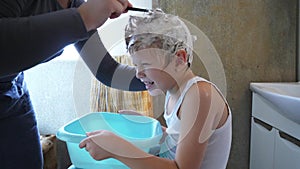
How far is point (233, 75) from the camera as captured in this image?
5.77 feet

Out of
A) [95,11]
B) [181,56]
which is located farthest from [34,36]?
[181,56]

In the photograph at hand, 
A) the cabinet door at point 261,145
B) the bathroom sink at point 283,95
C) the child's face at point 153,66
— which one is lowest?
the cabinet door at point 261,145

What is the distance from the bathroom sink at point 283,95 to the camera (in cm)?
115

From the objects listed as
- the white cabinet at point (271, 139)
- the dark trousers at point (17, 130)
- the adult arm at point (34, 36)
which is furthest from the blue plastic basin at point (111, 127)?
the white cabinet at point (271, 139)

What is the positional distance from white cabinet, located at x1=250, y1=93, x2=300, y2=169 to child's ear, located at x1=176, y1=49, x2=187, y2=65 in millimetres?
679

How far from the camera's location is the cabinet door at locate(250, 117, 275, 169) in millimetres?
1513

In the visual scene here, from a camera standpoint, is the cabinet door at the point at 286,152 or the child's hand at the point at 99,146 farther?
the cabinet door at the point at 286,152

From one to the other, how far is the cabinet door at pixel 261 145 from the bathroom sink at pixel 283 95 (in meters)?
0.18

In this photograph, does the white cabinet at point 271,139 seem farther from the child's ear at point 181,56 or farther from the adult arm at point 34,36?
the adult arm at point 34,36

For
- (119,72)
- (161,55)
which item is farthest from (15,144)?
(161,55)

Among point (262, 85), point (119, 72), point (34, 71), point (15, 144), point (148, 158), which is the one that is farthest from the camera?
point (34, 71)

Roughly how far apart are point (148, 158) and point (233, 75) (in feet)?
3.82

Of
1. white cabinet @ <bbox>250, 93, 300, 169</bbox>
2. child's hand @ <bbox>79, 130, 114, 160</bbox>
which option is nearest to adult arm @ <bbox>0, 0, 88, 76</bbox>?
child's hand @ <bbox>79, 130, 114, 160</bbox>

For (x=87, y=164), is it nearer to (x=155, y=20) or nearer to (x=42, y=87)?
(x=155, y=20)
